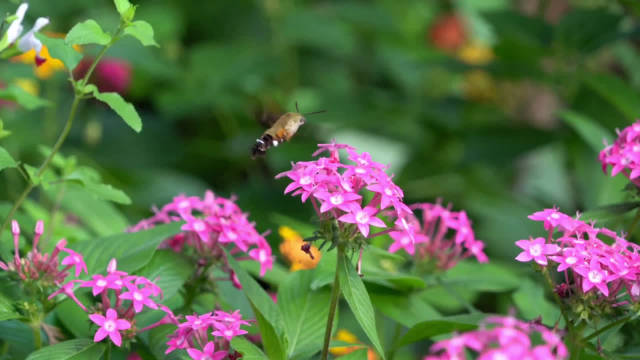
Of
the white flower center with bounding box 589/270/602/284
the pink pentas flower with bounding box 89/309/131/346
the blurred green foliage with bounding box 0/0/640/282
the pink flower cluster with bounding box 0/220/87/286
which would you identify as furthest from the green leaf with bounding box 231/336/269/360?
the blurred green foliage with bounding box 0/0/640/282

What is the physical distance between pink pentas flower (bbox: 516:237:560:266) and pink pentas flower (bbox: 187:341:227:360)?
1.13 ft

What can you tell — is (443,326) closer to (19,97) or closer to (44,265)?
(44,265)

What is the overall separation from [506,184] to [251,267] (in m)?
1.87

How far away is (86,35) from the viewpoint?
0.97m

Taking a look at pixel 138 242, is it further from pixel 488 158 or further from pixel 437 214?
pixel 488 158

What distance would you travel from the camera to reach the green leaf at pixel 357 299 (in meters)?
0.87

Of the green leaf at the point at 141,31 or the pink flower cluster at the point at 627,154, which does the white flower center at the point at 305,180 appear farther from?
the pink flower cluster at the point at 627,154

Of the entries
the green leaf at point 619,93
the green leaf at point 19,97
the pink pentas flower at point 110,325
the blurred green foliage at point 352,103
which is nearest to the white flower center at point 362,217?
the pink pentas flower at point 110,325

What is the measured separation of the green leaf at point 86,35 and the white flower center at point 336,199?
34cm

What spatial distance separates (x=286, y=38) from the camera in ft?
9.66

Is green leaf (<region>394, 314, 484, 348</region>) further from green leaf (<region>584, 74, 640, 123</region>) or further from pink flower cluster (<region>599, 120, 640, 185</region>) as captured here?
green leaf (<region>584, 74, 640, 123</region>)

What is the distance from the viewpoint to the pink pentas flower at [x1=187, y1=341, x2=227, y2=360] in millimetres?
860

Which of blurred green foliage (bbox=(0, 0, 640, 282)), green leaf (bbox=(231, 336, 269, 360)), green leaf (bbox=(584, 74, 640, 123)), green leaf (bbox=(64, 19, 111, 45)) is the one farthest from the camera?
blurred green foliage (bbox=(0, 0, 640, 282))

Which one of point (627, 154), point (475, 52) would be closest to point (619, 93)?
point (627, 154)
